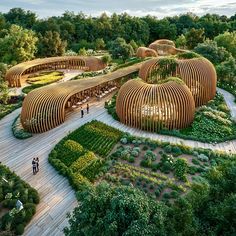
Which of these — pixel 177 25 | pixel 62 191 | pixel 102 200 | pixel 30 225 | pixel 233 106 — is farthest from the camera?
pixel 177 25

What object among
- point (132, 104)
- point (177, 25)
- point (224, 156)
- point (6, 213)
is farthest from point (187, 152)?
point (177, 25)

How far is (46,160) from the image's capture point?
23.2 metres

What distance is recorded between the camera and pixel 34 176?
21219 millimetres

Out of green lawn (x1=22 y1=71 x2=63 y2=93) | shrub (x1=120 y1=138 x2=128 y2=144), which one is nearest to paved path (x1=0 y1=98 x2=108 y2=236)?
shrub (x1=120 y1=138 x2=128 y2=144)

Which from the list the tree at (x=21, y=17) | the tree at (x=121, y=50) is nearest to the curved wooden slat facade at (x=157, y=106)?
the tree at (x=121, y=50)

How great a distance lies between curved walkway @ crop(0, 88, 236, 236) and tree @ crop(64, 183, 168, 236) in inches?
208

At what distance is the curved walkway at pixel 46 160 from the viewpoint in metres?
17.0

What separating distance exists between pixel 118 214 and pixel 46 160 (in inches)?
523

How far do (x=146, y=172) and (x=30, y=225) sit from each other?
8.64 metres

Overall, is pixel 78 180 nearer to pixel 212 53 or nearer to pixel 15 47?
pixel 212 53

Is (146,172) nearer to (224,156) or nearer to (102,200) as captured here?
(224,156)

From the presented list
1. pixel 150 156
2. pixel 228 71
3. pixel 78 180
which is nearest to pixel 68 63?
pixel 228 71

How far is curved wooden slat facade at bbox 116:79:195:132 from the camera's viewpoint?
27.1 metres

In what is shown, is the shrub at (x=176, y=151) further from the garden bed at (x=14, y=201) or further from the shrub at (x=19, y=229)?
the shrub at (x=19, y=229)
